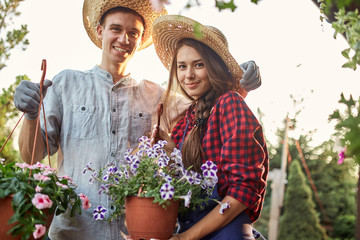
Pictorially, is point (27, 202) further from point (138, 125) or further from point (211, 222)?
point (138, 125)

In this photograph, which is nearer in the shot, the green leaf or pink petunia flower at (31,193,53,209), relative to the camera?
the green leaf

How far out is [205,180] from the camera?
1.57 metres

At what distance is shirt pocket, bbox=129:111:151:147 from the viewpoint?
231 cm

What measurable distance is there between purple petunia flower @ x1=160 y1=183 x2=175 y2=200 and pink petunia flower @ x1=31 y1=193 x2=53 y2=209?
398mm

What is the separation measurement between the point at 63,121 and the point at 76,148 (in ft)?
0.58

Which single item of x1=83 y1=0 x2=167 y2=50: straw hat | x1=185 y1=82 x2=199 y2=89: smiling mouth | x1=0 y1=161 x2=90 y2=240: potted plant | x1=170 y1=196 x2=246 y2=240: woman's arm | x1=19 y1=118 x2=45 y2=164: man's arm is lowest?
x1=170 y1=196 x2=246 y2=240: woman's arm

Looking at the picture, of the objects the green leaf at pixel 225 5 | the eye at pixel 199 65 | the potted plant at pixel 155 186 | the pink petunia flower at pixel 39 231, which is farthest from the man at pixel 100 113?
the green leaf at pixel 225 5

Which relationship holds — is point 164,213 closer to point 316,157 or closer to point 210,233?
point 210,233

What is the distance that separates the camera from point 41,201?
143cm

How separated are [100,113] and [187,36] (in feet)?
2.14

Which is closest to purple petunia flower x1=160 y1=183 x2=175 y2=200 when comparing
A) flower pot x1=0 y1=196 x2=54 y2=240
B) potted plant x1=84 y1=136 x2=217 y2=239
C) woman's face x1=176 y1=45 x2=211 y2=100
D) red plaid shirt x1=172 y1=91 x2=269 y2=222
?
potted plant x1=84 y1=136 x2=217 y2=239

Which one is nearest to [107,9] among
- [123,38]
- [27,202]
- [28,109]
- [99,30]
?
[99,30]

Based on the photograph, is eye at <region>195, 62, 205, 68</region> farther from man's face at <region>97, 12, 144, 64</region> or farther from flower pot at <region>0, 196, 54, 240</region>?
flower pot at <region>0, 196, 54, 240</region>

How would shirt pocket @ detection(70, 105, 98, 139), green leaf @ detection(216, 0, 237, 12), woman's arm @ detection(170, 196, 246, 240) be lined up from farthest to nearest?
shirt pocket @ detection(70, 105, 98, 139)
woman's arm @ detection(170, 196, 246, 240)
green leaf @ detection(216, 0, 237, 12)
